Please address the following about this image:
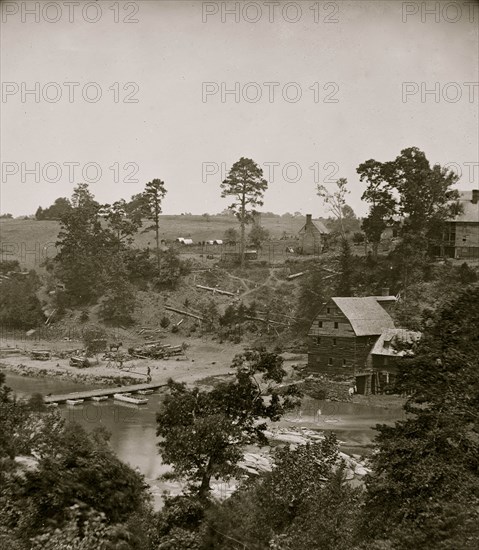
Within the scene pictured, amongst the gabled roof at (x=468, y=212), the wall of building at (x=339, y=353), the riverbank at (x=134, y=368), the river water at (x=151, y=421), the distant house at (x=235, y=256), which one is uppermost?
the gabled roof at (x=468, y=212)

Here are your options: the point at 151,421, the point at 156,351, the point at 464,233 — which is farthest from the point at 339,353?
the point at 464,233

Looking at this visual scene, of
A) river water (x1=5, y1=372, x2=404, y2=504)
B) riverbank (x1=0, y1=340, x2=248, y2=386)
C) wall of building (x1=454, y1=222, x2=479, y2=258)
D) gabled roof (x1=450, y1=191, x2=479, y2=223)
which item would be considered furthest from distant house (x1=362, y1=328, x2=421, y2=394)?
gabled roof (x1=450, y1=191, x2=479, y2=223)

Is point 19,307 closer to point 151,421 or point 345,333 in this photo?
point 151,421

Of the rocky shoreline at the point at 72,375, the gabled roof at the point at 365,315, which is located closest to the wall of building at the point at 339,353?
the gabled roof at the point at 365,315

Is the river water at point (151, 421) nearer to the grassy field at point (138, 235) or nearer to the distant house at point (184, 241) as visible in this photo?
the grassy field at point (138, 235)

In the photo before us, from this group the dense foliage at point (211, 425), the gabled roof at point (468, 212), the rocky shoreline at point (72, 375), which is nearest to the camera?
the dense foliage at point (211, 425)
